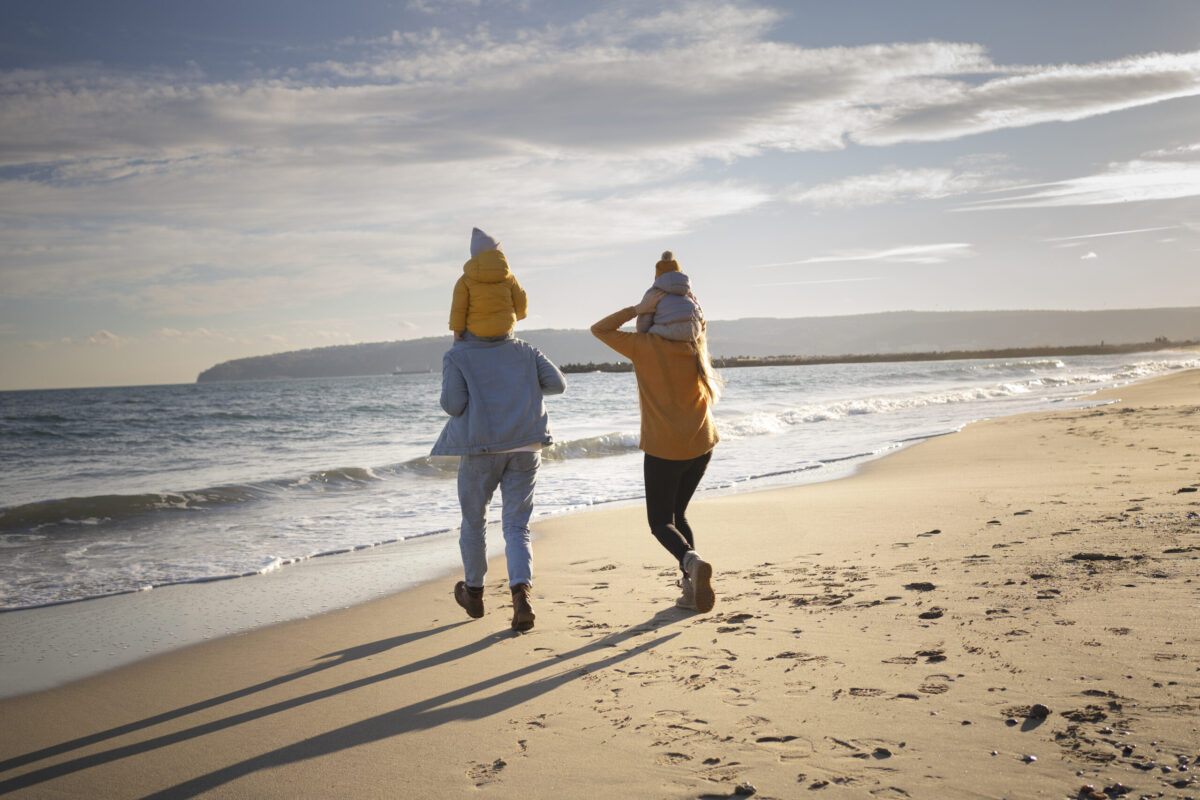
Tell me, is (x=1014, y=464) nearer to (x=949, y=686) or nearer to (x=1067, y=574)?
(x=1067, y=574)

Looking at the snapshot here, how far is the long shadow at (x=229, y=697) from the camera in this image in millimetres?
3014

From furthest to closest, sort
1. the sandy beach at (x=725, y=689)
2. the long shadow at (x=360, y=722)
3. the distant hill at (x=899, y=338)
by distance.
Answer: the distant hill at (x=899, y=338) → the long shadow at (x=360, y=722) → the sandy beach at (x=725, y=689)

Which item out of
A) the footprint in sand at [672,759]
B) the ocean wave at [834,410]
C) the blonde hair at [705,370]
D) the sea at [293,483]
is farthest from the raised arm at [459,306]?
the ocean wave at [834,410]

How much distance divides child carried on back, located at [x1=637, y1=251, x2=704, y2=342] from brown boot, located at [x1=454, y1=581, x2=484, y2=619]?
1769 millimetres

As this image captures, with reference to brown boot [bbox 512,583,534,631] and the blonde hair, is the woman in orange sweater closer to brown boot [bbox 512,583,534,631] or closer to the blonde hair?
the blonde hair

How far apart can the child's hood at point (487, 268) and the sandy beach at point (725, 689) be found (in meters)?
1.98

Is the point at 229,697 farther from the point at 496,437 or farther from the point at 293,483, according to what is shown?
the point at 293,483

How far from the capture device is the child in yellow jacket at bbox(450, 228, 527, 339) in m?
4.23

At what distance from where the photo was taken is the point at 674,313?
14.2 ft

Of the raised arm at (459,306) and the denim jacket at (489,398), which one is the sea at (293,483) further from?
the raised arm at (459,306)

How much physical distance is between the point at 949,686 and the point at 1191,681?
779 mm

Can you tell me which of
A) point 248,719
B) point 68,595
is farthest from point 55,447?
point 248,719

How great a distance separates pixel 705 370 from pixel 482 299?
134cm

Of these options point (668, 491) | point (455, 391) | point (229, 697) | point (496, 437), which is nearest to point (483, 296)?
point (455, 391)
